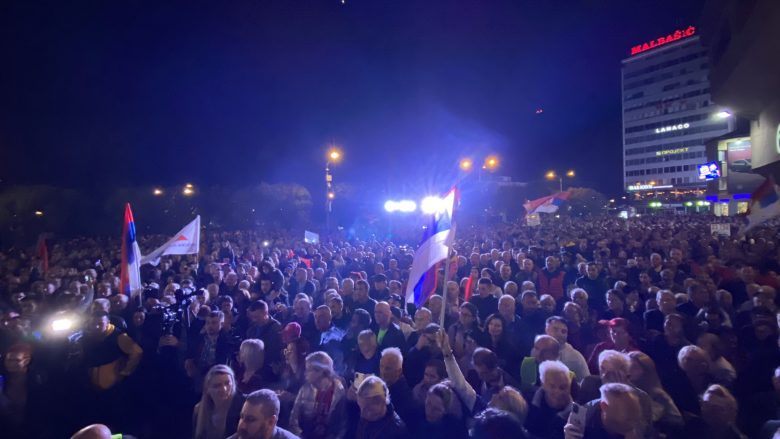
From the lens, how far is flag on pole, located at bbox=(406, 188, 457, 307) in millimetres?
5645

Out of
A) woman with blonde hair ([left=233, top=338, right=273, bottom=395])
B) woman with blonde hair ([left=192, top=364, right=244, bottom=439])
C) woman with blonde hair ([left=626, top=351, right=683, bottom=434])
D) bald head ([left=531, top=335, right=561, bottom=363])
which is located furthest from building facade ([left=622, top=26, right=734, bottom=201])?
woman with blonde hair ([left=192, top=364, right=244, bottom=439])

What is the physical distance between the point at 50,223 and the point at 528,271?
3786 centimetres

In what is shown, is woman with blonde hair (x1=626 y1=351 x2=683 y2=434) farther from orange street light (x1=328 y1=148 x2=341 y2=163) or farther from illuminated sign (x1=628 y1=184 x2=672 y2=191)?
illuminated sign (x1=628 y1=184 x2=672 y2=191)

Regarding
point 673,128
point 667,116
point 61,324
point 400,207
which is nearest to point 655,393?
point 61,324

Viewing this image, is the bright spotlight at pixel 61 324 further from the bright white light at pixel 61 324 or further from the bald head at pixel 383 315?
the bald head at pixel 383 315

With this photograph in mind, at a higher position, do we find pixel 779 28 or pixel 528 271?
pixel 779 28

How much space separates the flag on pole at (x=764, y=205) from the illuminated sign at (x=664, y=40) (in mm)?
118173

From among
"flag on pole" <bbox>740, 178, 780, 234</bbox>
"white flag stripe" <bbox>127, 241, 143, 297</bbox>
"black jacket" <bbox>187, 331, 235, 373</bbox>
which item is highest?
"flag on pole" <bbox>740, 178, 780, 234</bbox>

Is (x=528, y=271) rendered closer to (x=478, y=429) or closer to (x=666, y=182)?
(x=478, y=429)

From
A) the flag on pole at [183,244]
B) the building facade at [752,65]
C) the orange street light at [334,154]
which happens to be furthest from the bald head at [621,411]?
the orange street light at [334,154]

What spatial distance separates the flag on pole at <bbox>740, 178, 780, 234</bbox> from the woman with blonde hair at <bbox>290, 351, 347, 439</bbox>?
11.7 m

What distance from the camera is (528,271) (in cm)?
1065

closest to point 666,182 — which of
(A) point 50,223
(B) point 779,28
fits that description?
(B) point 779,28

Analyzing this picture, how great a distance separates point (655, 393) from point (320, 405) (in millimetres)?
3035
